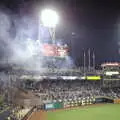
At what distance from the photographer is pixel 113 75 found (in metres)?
33.9

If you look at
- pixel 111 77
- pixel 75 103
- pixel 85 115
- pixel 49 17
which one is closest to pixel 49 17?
pixel 49 17

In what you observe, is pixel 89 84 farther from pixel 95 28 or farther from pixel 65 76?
pixel 95 28

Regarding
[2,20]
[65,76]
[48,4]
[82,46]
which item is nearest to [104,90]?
[65,76]

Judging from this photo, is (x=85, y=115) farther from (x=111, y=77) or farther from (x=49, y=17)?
(x=49, y=17)

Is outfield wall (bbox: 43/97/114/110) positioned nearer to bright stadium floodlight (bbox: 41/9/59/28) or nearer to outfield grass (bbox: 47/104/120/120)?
outfield grass (bbox: 47/104/120/120)

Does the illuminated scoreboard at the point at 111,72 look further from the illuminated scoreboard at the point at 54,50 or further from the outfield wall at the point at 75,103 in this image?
the illuminated scoreboard at the point at 54,50

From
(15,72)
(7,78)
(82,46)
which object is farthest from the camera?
(82,46)

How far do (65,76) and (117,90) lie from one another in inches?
349

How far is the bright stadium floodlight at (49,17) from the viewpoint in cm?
2919

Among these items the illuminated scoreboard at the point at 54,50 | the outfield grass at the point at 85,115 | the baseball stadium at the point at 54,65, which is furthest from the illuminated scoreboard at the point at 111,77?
the outfield grass at the point at 85,115

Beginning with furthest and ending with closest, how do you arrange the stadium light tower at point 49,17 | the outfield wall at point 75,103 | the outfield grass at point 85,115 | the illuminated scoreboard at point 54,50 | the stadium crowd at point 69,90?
1. the illuminated scoreboard at point 54,50
2. the stadium light tower at point 49,17
3. the stadium crowd at point 69,90
4. the outfield wall at point 75,103
5. the outfield grass at point 85,115

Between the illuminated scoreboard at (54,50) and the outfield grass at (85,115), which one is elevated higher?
the illuminated scoreboard at (54,50)

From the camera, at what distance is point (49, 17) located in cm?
2995

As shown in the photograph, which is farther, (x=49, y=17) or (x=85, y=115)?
(x=49, y=17)
